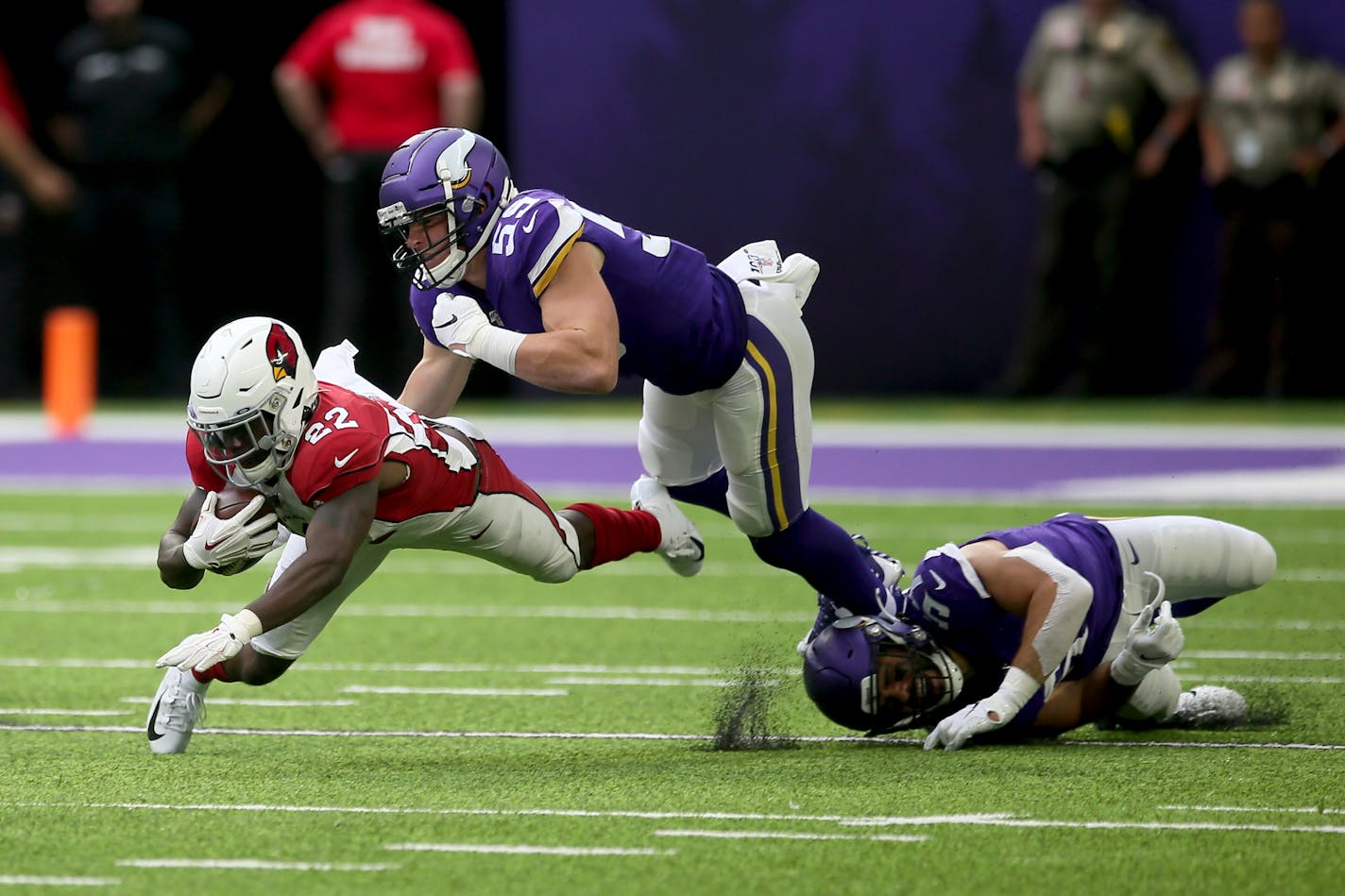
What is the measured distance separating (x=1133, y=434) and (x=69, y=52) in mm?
6842

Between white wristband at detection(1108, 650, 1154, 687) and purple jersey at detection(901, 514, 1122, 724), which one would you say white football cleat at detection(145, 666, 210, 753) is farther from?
white wristband at detection(1108, 650, 1154, 687)

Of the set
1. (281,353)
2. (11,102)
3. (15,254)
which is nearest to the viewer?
(281,353)

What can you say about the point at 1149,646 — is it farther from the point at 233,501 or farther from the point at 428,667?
the point at 428,667

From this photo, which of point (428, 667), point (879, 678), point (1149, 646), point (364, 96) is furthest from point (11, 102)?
point (1149, 646)

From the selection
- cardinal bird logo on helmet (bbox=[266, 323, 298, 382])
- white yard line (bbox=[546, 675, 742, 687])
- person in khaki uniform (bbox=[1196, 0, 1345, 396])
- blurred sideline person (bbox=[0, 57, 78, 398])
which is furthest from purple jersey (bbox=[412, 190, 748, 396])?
blurred sideline person (bbox=[0, 57, 78, 398])

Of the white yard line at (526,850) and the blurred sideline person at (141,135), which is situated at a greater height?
the white yard line at (526,850)

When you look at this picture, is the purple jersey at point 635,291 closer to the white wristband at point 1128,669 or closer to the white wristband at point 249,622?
the white wristband at point 249,622

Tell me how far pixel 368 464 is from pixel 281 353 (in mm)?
283

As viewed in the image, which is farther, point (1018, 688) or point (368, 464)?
point (1018, 688)

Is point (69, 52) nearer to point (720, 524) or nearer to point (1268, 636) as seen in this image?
point (720, 524)

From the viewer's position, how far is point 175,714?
14.3ft

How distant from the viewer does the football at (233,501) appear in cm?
414

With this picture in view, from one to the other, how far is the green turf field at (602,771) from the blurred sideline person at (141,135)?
6239 millimetres

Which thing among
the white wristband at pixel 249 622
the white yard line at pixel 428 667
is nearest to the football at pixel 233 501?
the white wristband at pixel 249 622
